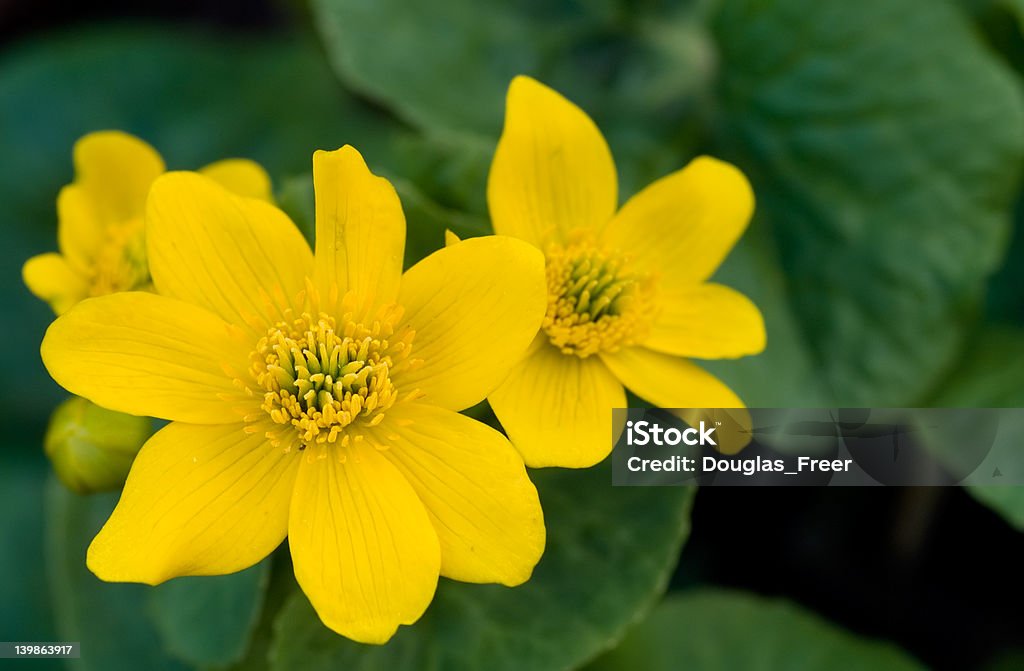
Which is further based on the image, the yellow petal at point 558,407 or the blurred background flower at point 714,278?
the blurred background flower at point 714,278

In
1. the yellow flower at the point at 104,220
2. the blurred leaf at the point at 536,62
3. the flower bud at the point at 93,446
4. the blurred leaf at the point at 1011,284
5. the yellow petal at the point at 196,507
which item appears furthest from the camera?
the blurred leaf at the point at 1011,284

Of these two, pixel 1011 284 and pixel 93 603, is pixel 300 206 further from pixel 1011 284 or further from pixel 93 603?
pixel 1011 284

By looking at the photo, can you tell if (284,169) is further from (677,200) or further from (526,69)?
(677,200)

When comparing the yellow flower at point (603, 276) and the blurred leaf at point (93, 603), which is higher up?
the yellow flower at point (603, 276)

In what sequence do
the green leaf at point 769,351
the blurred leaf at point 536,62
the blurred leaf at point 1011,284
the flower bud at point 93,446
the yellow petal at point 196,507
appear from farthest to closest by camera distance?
the blurred leaf at point 1011,284 → the blurred leaf at point 536,62 → the green leaf at point 769,351 → the flower bud at point 93,446 → the yellow petal at point 196,507

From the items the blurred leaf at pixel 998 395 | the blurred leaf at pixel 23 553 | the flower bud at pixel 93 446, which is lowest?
the blurred leaf at pixel 23 553

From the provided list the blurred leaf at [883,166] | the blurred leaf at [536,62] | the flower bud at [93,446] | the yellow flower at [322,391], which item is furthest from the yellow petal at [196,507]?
the blurred leaf at [883,166]

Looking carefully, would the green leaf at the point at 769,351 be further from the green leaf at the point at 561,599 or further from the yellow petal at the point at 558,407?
the yellow petal at the point at 558,407
